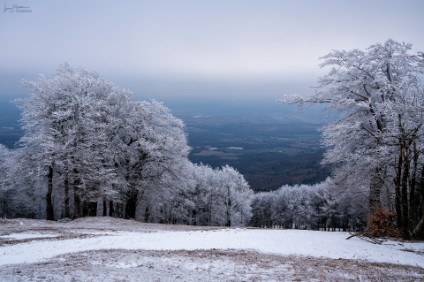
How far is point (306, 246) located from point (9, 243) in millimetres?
13653

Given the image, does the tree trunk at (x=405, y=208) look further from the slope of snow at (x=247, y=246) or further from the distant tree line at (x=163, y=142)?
the slope of snow at (x=247, y=246)

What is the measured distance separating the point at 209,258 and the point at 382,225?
37.1 feet

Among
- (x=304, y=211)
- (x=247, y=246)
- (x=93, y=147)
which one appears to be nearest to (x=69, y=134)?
(x=93, y=147)

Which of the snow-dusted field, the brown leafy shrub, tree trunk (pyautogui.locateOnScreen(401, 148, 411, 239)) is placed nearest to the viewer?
the snow-dusted field

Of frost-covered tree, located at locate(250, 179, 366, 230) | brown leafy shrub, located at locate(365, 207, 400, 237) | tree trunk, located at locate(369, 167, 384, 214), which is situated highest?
tree trunk, located at locate(369, 167, 384, 214)

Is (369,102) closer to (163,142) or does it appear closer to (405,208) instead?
(405,208)

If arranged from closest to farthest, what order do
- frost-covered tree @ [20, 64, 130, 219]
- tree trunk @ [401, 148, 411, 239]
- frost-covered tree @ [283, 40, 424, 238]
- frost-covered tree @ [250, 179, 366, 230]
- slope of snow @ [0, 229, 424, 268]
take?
slope of snow @ [0, 229, 424, 268]
tree trunk @ [401, 148, 411, 239]
frost-covered tree @ [283, 40, 424, 238]
frost-covered tree @ [20, 64, 130, 219]
frost-covered tree @ [250, 179, 366, 230]

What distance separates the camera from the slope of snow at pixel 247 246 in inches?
589

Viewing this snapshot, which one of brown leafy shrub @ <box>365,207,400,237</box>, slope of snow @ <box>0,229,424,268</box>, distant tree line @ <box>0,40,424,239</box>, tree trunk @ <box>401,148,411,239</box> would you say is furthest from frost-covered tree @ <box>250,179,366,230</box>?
slope of snow @ <box>0,229,424,268</box>

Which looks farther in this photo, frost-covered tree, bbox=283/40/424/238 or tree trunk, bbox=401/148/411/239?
frost-covered tree, bbox=283/40/424/238

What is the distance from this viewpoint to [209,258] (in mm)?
13305

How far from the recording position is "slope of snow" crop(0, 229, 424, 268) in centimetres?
1496

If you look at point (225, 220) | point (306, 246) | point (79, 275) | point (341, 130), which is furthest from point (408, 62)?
point (225, 220)

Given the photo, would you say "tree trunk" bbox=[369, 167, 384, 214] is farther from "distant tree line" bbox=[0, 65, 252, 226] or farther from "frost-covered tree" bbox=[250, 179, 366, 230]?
"frost-covered tree" bbox=[250, 179, 366, 230]
